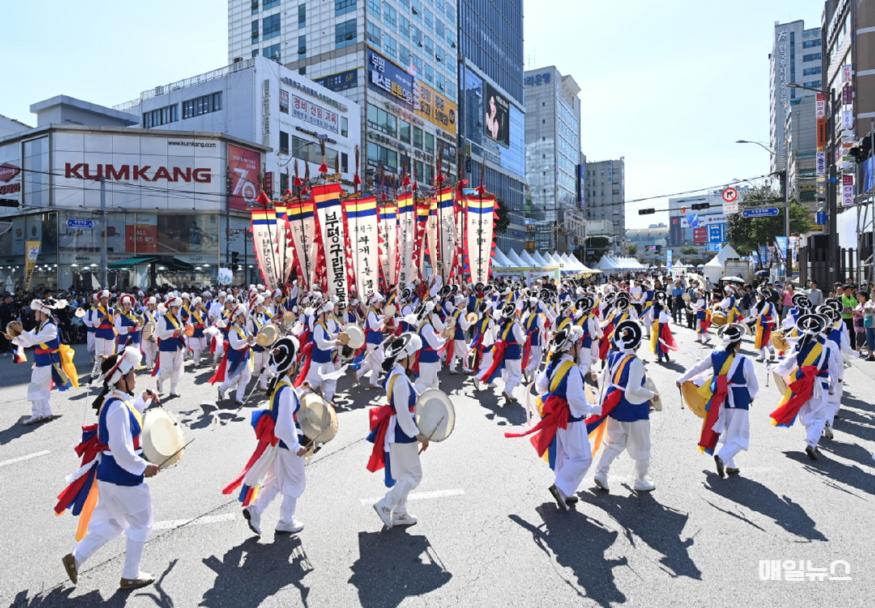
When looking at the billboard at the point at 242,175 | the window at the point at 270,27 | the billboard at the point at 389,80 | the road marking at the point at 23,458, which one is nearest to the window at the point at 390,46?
the billboard at the point at 389,80

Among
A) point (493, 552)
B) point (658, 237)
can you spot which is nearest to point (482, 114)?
point (493, 552)

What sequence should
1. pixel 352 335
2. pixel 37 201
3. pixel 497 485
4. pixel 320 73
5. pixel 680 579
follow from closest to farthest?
pixel 680 579 < pixel 497 485 < pixel 352 335 < pixel 37 201 < pixel 320 73

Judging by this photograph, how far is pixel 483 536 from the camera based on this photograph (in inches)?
191

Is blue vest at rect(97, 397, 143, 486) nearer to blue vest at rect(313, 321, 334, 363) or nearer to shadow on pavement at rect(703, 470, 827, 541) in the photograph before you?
shadow on pavement at rect(703, 470, 827, 541)

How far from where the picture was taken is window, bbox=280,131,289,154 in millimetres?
40469

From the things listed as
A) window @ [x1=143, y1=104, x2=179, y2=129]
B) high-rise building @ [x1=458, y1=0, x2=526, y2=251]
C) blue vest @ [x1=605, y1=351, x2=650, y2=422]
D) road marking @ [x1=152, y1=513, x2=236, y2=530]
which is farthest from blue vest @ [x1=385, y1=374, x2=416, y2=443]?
Result: high-rise building @ [x1=458, y1=0, x2=526, y2=251]

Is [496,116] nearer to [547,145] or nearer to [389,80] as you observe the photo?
[389,80]

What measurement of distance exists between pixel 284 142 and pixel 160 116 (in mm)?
11991

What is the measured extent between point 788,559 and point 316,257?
1560 cm

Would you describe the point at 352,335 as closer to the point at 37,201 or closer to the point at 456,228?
the point at 456,228

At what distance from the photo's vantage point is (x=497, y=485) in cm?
598

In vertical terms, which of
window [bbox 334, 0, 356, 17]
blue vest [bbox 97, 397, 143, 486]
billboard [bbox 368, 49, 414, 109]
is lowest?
blue vest [bbox 97, 397, 143, 486]

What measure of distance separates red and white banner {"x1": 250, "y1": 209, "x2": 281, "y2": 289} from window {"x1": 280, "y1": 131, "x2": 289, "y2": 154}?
2064 cm

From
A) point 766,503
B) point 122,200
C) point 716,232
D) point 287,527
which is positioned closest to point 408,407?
point 287,527
